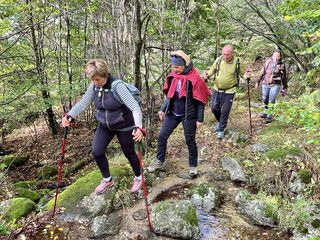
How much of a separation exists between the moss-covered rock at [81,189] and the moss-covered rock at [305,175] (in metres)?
3.29

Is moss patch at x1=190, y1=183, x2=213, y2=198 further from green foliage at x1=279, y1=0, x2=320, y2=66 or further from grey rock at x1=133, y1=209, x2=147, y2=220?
green foliage at x1=279, y1=0, x2=320, y2=66

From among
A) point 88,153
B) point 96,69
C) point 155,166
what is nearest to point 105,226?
point 155,166

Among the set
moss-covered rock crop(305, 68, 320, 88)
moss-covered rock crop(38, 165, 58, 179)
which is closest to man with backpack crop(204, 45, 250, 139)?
moss-covered rock crop(305, 68, 320, 88)

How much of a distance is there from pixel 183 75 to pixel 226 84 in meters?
2.32

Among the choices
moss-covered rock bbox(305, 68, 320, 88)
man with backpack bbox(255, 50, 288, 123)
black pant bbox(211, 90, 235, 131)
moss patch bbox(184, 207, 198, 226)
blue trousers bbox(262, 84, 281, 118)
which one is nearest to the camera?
moss patch bbox(184, 207, 198, 226)

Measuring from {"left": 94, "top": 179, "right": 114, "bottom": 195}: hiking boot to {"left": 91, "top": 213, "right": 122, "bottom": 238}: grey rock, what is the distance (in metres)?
0.52

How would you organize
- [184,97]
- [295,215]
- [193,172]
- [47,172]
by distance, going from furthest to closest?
[47,172], [193,172], [184,97], [295,215]

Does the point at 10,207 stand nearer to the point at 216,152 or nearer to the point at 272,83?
the point at 216,152

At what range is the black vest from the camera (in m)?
4.45

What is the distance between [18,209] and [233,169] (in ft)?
13.7

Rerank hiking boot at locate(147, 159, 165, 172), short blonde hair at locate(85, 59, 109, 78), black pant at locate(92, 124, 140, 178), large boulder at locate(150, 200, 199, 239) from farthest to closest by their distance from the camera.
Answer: hiking boot at locate(147, 159, 165, 172), black pant at locate(92, 124, 140, 178), large boulder at locate(150, 200, 199, 239), short blonde hair at locate(85, 59, 109, 78)

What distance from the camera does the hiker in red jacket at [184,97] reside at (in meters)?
→ 5.35

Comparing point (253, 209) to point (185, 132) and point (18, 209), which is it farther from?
point (18, 209)

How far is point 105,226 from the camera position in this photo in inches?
178
